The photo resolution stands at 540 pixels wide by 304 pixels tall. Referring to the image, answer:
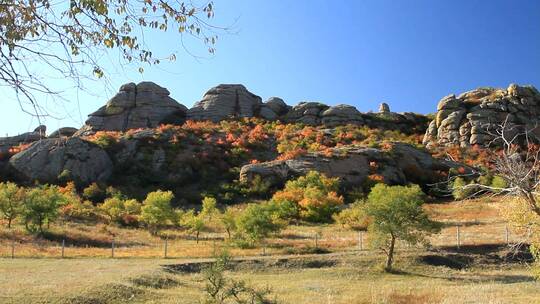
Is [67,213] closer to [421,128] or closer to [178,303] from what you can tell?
[178,303]

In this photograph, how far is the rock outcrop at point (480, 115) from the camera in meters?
76.0

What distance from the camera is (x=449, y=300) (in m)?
19.5

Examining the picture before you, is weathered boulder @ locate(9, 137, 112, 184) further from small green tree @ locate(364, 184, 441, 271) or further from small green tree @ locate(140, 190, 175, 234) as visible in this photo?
small green tree @ locate(364, 184, 441, 271)

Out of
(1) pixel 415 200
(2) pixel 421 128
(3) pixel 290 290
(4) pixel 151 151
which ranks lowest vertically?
(3) pixel 290 290

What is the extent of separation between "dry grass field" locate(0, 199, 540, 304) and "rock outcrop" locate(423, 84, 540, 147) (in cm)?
3618

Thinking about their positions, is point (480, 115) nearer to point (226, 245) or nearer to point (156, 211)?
point (156, 211)

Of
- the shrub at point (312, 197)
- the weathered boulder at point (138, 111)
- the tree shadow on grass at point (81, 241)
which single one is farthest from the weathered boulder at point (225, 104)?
the tree shadow on grass at point (81, 241)

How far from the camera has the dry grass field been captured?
19547 mm

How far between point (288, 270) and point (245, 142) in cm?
4897

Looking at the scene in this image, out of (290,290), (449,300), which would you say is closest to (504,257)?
(449,300)

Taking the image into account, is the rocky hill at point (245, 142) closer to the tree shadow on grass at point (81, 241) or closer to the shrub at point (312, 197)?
the shrub at point (312, 197)

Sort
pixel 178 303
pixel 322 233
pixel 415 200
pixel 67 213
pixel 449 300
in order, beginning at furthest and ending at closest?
pixel 67 213 → pixel 322 233 → pixel 415 200 → pixel 449 300 → pixel 178 303

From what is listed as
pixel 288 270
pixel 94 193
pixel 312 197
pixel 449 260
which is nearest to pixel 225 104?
pixel 94 193

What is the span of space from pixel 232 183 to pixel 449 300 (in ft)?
153
